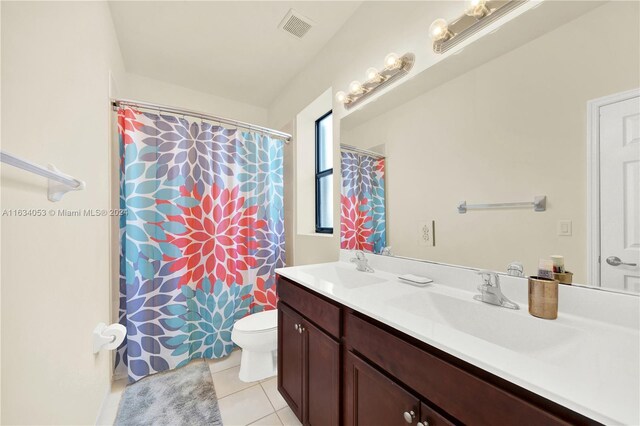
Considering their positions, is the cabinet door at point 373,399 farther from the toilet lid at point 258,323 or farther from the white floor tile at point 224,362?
the white floor tile at point 224,362

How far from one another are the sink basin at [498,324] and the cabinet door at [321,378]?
1.17 ft

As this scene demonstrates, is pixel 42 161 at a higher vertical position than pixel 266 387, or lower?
higher

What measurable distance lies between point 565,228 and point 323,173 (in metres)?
1.69

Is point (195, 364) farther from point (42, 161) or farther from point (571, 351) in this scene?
point (571, 351)

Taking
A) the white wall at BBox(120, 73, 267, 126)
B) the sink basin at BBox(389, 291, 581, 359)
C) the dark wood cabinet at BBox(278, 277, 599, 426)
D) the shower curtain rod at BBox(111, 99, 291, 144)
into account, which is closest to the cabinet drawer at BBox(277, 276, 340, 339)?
the dark wood cabinet at BBox(278, 277, 599, 426)

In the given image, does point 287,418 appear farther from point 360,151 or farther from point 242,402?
point 360,151

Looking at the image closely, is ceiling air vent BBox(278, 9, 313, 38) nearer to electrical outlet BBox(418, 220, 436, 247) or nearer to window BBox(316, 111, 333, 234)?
window BBox(316, 111, 333, 234)

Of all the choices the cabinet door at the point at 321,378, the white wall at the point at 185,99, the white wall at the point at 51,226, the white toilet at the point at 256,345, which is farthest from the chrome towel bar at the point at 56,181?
the white wall at the point at 185,99

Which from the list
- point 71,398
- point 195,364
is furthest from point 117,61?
point 195,364

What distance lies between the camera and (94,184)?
136 cm

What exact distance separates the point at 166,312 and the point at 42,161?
1.36 meters

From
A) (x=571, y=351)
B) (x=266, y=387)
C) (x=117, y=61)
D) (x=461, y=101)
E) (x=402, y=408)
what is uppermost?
(x=117, y=61)

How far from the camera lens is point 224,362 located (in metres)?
2.00

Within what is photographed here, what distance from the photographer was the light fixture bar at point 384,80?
51.9 inches
